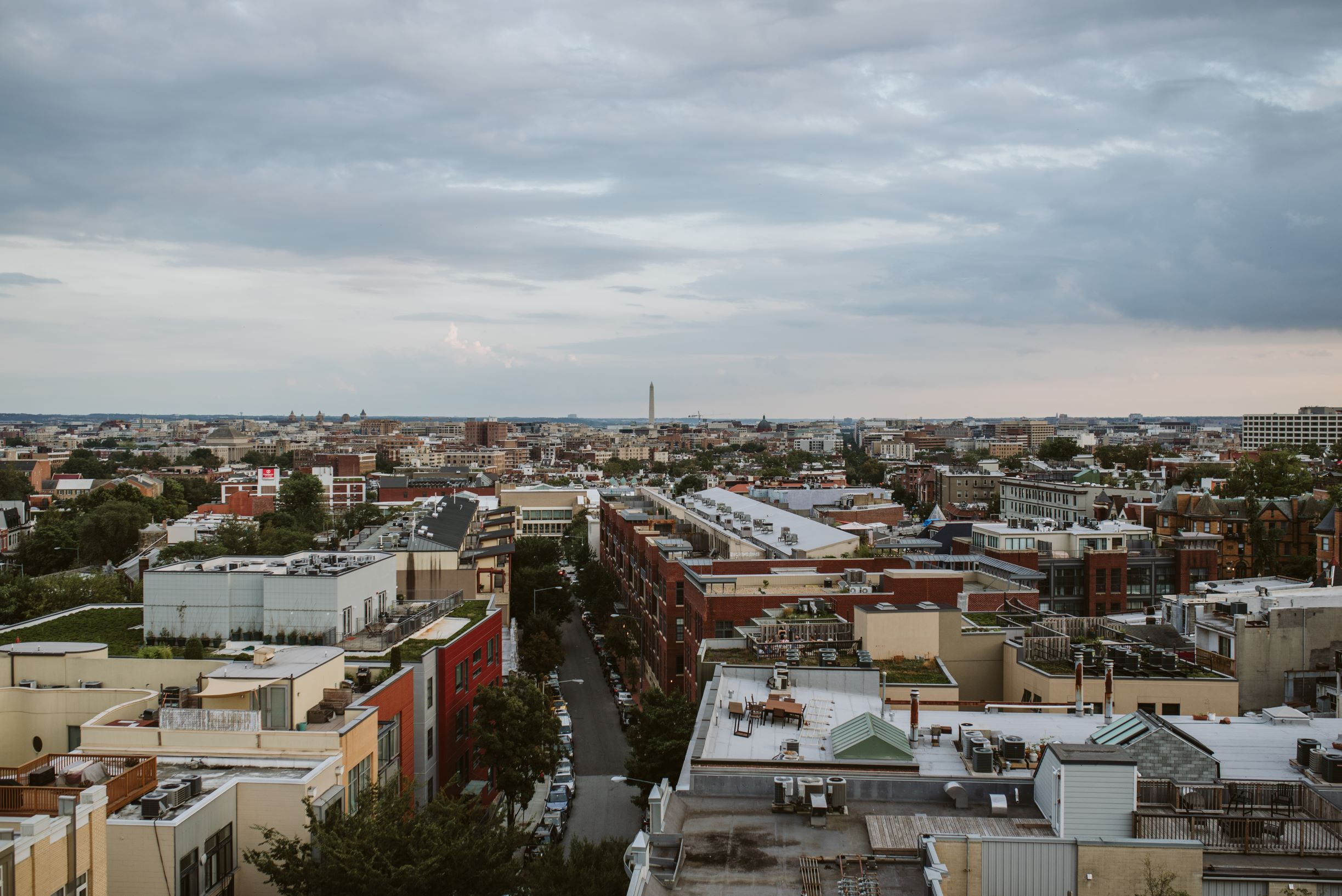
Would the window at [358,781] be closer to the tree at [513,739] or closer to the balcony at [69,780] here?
the balcony at [69,780]

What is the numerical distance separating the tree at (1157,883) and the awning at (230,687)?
2012cm

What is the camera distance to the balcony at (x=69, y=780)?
58.1 ft

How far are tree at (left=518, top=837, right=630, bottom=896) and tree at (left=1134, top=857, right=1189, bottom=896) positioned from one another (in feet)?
48.0

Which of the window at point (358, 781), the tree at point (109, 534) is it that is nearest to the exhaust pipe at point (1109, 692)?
the window at point (358, 781)

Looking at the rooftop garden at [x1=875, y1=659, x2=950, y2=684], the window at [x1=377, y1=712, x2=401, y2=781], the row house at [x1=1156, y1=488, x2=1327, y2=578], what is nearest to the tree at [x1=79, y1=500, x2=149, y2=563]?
the window at [x1=377, y1=712, x2=401, y2=781]

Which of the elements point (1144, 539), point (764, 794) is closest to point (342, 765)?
point (764, 794)

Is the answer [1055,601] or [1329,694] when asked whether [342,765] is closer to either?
[1329,694]

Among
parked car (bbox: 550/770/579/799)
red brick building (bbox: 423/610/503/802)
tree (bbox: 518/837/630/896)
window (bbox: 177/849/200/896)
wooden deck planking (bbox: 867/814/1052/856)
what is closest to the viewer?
wooden deck planking (bbox: 867/814/1052/856)

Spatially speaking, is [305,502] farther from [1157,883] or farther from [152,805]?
[1157,883]

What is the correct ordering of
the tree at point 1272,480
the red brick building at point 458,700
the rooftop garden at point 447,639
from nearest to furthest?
the rooftop garden at point 447,639, the red brick building at point 458,700, the tree at point 1272,480

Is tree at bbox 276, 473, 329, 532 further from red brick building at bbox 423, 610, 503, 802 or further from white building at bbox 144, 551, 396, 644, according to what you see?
white building at bbox 144, 551, 396, 644

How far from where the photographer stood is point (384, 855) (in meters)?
20.4

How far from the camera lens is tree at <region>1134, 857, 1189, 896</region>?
14.9 metres

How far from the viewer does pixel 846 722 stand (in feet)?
82.3
